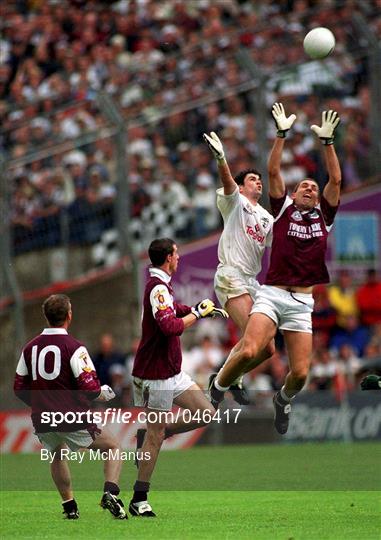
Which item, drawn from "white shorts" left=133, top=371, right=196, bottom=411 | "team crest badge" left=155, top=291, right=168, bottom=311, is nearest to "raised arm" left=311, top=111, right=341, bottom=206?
"team crest badge" left=155, top=291, right=168, bottom=311

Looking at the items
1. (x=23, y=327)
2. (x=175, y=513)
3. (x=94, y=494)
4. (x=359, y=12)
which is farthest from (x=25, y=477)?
(x=359, y=12)

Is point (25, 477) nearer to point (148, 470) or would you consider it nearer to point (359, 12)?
point (148, 470)

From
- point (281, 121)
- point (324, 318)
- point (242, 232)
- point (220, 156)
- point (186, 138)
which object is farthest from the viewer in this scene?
point (324, 318)

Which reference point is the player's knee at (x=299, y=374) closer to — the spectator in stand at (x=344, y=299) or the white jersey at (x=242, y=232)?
the white jersey at (x=242, y=232)

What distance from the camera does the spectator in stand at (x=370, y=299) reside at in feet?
70.2

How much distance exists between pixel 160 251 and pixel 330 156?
1.63 metres

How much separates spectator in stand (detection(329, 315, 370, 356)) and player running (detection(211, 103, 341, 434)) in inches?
345

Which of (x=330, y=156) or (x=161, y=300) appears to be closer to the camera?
(x=161, y=300)

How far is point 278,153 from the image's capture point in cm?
1236

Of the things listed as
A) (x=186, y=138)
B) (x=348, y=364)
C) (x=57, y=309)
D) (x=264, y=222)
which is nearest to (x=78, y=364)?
(x=57, y=309)

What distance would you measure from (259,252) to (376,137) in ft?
26.2

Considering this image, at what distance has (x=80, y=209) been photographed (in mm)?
20750

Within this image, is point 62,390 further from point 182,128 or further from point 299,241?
point 182,128

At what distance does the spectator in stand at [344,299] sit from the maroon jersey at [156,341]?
9.61 metres
